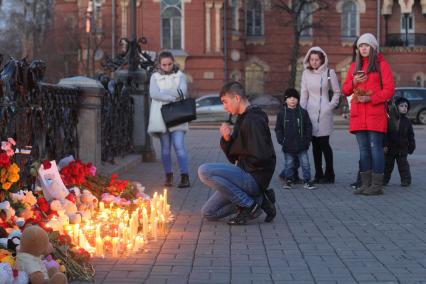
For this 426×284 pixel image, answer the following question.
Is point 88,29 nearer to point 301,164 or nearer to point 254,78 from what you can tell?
Result: point 254,78

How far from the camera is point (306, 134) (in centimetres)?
1256

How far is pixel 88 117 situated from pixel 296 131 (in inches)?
124

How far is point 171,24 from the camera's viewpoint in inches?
1788

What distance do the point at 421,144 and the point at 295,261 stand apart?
17406mm

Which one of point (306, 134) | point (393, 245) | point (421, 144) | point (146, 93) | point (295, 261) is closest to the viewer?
point (295, 261)

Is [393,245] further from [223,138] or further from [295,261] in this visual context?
[223,138]

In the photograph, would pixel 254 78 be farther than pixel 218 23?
Yes

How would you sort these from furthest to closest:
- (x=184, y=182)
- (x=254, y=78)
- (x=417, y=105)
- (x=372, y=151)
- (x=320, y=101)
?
(x=254, y=78)
(x=417, y=105)
(x=320, y=101)
(x=184, y=182)
(x=372, y=151)

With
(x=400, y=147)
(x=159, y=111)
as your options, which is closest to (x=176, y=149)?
(x=159, y=111)

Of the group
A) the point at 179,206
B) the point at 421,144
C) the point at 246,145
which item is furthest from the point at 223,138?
the point at 421,144

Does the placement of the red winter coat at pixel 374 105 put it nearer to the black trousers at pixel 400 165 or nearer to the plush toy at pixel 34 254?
the black trousers at pixel 400 165

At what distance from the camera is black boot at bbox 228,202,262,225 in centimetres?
869

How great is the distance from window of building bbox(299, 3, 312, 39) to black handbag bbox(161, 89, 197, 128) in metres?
35.7

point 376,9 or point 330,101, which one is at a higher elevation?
point 376,9
